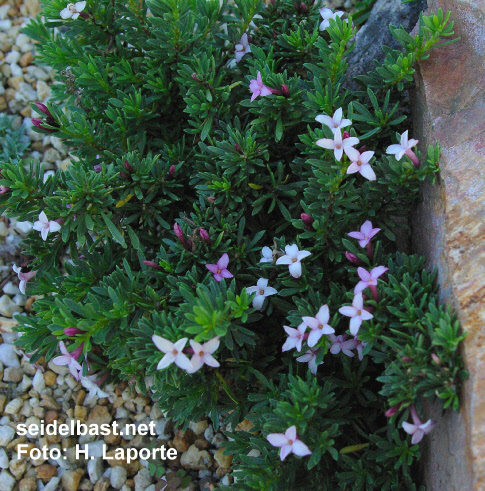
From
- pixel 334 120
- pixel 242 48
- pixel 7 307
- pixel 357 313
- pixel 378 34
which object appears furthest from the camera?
pixel 7 307

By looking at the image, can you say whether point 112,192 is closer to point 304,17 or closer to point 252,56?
point 252,56

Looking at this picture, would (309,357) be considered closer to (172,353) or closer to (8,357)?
(172,353)

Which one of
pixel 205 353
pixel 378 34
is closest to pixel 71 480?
pixel 205 353

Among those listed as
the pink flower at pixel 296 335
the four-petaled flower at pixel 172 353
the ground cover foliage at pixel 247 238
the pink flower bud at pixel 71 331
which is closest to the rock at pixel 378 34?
the ground cover foliage at pixel 247 238

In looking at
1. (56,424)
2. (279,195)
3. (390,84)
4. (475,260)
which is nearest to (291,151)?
(279,195)

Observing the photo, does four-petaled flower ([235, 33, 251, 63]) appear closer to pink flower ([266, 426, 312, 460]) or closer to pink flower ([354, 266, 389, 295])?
pink flower ([354, 266, 389, 295])

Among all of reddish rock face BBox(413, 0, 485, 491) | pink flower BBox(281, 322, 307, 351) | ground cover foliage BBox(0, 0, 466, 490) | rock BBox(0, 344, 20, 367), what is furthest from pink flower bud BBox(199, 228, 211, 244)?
rock BBox(0, 344, 20, 367)
